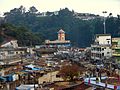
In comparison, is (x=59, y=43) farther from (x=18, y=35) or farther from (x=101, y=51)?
(x=101, y=51)

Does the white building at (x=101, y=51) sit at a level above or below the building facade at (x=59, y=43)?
above

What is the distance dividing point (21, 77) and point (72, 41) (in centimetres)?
3937

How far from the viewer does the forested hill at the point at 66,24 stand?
52912 mm

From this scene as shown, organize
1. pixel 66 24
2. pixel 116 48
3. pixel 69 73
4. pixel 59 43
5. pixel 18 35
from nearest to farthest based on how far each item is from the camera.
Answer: pixel 69 73, pixel 116 48, pixel 18 35, pixel 59 43, pixel 66 24

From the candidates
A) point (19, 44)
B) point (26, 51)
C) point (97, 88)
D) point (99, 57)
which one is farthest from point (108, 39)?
point (97, 88)

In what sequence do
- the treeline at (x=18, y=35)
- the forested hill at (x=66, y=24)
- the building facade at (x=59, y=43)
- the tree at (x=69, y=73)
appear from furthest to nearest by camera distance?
1. the forested hill at (x=66, y=24)
2. the building facade at (x=59, y=43)
3. the treeline at (x=18, y=35)
4. the tree at (x=69, y=73)

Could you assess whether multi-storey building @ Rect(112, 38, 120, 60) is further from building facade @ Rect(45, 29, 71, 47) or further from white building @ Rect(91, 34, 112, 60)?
building facade @ Rect(45, 29, 71, 47)

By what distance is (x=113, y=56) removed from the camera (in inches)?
1293

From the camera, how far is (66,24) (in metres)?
65.8

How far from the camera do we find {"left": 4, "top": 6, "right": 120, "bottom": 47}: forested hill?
52.9 metres

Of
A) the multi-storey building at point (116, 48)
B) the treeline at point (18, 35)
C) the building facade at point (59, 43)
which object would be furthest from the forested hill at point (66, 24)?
the multi-storey building at point (116, 48)

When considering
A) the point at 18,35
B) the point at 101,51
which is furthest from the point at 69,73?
the point at 18,35

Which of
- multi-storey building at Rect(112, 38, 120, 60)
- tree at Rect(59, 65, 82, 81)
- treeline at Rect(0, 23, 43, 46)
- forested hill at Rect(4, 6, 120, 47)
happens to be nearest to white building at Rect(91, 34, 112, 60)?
multi-storey building at Rect(112, 38, 120, 60)

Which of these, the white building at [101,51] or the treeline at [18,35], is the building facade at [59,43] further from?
the white building at [101,51]
